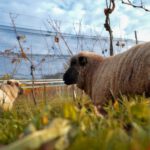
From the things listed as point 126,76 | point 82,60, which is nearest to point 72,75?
point 82,60

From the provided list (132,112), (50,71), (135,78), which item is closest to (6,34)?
(50,71)

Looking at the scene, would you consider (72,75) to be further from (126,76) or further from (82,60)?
(126,76)

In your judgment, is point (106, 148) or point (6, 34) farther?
point (6, 34)

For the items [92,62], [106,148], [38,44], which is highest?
[38,44]

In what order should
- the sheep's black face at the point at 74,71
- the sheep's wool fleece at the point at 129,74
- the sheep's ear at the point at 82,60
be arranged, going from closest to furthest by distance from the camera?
1. the sheep's wool fleece at the point at 129,74
2. the sheep's ear at the point at 82,60
3. the sheep's black face at the point at 74,71

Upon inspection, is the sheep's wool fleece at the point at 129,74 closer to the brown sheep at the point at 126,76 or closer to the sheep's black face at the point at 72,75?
the brown sheep at the point at 126,76

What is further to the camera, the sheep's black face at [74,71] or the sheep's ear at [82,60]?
the sheep's black face at [74,71]

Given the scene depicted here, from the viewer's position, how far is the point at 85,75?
6.58m

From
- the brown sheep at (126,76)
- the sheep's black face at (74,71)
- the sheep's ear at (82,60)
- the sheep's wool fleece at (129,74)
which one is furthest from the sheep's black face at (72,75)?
the sheep's wool fleece at (129,74)

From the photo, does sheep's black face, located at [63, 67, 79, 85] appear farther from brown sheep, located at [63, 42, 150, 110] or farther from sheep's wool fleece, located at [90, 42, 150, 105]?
sheep's wool fleece, located at [90, 42, 150, 105]

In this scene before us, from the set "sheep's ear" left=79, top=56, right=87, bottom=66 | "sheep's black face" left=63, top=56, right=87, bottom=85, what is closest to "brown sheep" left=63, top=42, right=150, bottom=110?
"sheep's ear" left=79, top=56, right=87, bottom=66

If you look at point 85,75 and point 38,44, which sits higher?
point 38,44

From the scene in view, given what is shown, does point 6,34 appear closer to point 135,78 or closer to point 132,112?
point 135,78

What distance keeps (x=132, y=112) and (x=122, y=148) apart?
0.71 metres
